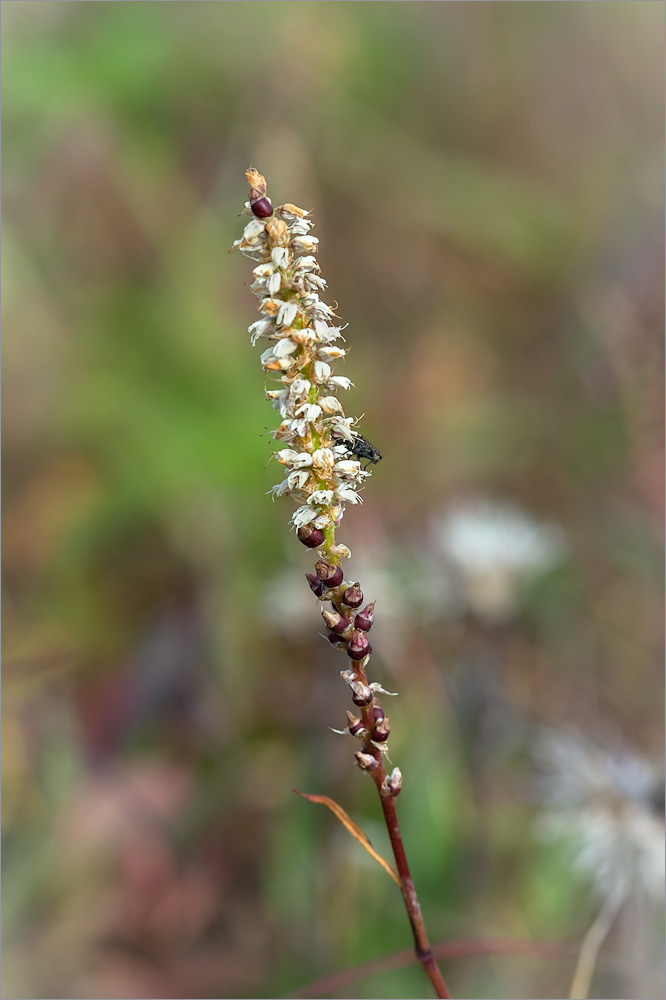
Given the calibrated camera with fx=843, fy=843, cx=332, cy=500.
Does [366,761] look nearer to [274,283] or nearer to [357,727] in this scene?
[357,727]

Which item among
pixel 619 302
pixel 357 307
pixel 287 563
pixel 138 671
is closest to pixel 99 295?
pixel 357 307

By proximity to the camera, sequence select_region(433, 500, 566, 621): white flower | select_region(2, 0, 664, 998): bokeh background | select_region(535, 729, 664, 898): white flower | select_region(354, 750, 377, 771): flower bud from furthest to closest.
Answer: select_region(433, 500, 566, 621): white flower
select_region(2, 0, 664, 998): bokeh background
select_region(535, 729, 664, 898): white flower
select_region(354, 750, 377, 771): flower bud

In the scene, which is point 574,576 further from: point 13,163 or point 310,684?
point 13,163

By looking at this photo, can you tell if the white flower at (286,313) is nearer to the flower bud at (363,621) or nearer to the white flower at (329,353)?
the white flower at (329,353)

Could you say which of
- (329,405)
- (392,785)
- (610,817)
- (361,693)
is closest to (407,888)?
(392,785)

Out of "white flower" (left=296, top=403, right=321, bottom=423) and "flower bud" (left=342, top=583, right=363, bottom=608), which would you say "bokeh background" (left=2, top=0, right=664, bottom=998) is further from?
"white flower" (left=296, top=403, right=321, bottom=423)

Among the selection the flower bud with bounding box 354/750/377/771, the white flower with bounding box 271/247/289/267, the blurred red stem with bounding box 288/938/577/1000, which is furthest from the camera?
the blurred red stem with bounding box 288/938/577/1000

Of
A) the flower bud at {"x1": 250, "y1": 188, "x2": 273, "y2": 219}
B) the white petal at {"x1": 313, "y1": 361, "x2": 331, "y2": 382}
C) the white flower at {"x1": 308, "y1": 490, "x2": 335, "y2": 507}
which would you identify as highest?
the flower bud at {"x1": 250, "y1": 188, "x2": 273, "y2": 219}

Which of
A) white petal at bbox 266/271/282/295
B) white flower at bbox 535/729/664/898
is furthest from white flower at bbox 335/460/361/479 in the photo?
white flower at bbox 535/729/664/898
